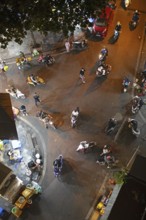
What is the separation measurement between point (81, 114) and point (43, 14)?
10.4m

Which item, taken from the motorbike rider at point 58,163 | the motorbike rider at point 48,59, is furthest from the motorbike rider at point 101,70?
the motorbike rider at point 58,163

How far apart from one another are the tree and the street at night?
907 cm

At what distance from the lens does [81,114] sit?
27.0m

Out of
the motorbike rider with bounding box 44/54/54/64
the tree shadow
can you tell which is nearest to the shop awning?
the tree shadow

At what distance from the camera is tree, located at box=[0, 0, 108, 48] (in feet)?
60.4

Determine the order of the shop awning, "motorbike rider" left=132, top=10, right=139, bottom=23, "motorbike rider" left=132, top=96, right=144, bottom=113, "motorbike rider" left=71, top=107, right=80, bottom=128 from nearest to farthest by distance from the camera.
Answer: the shop awning, "motorbike rider" left=71, top=107, right=80, bottom=128, "motorbike rider" left=132, top=96, right=144, bottom=113, "motorbike rider" left=132, top=10, right=139, bottom=23

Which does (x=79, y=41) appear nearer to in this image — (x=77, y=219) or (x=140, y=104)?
(x=140, y=104)

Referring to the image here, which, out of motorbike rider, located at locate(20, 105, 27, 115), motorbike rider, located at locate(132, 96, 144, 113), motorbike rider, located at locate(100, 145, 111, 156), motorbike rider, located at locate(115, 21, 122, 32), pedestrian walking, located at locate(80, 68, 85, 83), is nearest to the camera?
motorbike rider, located at locate(100, 145, 111, 156)

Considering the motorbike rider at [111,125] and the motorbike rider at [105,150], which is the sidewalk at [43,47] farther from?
the motorbike rider at [105,150]

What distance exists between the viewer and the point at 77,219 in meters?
22.5

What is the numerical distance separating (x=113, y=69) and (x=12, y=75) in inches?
365

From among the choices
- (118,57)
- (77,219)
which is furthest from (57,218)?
(118,57)

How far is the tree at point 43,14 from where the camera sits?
18416 millimetres

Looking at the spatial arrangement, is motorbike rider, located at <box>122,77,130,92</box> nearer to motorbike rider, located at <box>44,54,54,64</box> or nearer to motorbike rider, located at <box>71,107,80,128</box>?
motorbike rider, located at <box>71,107,80,128</box>
